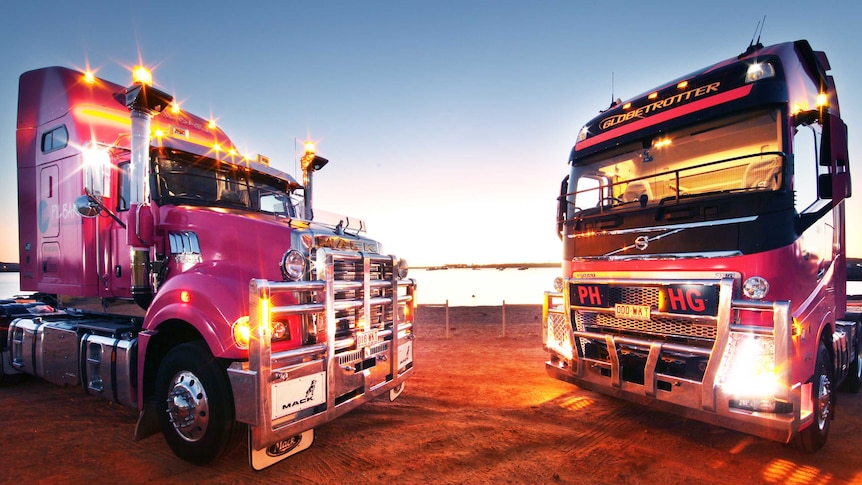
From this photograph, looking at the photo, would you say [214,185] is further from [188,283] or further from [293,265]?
[293,265]

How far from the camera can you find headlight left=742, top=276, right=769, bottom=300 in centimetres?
376

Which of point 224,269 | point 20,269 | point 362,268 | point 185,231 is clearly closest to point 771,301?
point 362,268

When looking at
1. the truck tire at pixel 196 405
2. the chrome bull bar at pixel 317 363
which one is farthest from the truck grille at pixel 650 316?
the truck tire at pixel 196 405

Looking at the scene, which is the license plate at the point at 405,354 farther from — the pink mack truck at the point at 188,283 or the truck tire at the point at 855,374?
Result: the truck tire at the point at 855,374

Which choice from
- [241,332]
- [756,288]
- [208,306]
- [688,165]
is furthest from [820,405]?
[208,306]

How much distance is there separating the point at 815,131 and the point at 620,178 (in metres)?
1.82

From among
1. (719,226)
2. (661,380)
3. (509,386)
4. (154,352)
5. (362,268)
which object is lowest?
(509,386)

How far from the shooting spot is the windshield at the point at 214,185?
471 cm

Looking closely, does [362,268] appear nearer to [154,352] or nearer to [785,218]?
[154,352]

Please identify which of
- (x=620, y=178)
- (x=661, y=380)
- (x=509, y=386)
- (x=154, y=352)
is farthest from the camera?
(x=509, y=386)

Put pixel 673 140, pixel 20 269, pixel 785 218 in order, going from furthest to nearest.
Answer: pixel 20 269, pixel 673 140, pixel 785 218

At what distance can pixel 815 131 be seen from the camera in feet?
14.0

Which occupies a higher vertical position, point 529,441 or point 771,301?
point 771,301

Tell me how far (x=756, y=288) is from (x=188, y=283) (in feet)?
16.1
